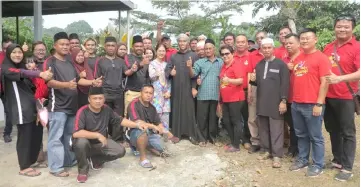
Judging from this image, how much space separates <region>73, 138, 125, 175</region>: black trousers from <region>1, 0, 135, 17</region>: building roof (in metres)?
6.47

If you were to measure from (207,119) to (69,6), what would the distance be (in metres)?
7.46

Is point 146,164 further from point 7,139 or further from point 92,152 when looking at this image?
point 7,139

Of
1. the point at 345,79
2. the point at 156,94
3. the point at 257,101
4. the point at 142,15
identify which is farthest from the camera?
the point at 142,15

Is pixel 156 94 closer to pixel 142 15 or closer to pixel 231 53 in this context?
pixel 231 53

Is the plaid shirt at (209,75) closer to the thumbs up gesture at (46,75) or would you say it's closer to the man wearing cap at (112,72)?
the man wearing cap at (112,72)

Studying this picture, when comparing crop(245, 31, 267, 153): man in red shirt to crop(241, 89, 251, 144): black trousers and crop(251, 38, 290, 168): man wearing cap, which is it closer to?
crop(241, 89, 251, 144): black trousers

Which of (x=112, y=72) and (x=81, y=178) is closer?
(x=81, y=178)

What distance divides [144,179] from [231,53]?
234 cm

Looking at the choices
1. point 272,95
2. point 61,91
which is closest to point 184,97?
point 272,95

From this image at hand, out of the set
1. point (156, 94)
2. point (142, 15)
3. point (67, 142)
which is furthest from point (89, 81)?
point (142, 15)

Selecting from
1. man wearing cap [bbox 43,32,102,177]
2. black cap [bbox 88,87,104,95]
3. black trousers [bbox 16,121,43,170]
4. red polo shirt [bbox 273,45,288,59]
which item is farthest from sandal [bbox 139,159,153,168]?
red polo shirt [bbox 273,45,288,59]

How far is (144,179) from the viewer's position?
4391 mm

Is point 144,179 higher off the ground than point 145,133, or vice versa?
point 145,133

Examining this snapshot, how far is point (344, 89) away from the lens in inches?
168
